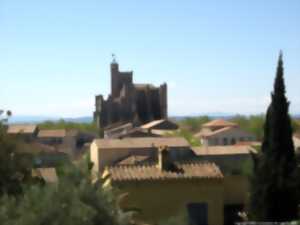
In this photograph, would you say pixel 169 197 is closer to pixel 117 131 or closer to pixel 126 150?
pixel 126 150

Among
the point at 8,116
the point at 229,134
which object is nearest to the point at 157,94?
the point at 229,134

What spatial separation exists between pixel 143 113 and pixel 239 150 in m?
55.2

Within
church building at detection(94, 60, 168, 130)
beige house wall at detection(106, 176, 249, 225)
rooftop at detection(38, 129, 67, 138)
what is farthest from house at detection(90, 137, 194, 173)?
church building at detection(94, 60, 168, 130)

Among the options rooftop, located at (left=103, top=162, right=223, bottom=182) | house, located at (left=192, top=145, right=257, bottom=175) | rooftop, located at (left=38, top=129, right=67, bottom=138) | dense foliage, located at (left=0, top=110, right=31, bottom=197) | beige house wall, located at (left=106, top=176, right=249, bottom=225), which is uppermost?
dense foliage, located at (left=0, top=110, right=31, bottom=197)

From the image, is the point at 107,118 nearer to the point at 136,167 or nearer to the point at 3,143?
the point at 136,167

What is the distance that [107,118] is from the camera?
88.6m

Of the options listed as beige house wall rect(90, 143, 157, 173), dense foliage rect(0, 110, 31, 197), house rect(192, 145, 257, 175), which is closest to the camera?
dense foliage rect(0, 110, 31, 197)

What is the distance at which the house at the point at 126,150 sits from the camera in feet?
105

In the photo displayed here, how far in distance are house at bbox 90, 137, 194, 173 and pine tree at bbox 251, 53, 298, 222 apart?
1443cm

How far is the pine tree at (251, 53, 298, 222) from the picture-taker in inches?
659

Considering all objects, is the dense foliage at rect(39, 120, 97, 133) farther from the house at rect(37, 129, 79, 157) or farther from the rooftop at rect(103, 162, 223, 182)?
the rooftop at rect(103, 162, 223, 182)

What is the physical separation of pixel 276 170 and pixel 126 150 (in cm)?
1694

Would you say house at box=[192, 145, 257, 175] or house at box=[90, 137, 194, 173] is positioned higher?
house at box=[90, 137, 194, 173]

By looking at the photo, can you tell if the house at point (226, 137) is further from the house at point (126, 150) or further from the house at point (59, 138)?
the house at point (126, 150)
